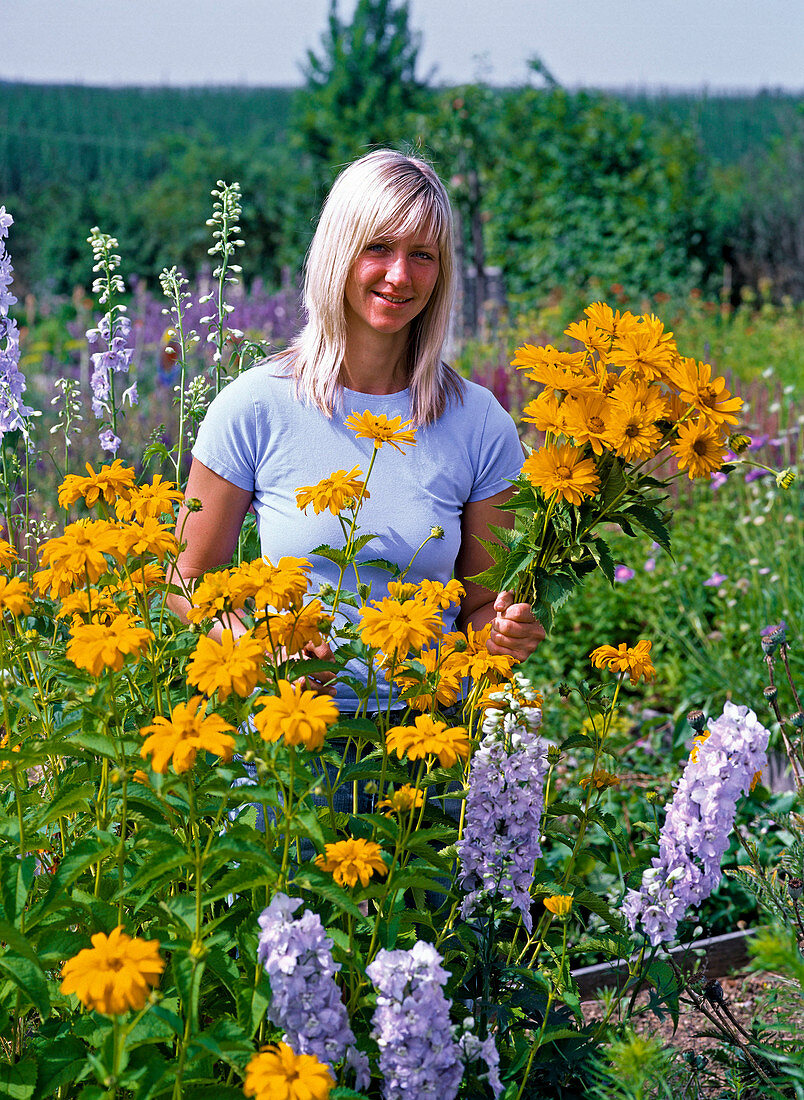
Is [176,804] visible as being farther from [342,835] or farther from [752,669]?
[752,669]

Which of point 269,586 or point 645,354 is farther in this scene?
point 645,354

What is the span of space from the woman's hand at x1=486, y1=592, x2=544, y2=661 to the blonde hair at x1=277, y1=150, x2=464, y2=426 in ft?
1.83

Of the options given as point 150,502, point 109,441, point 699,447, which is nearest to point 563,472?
point 699,447

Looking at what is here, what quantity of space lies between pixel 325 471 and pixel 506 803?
0.81 meters

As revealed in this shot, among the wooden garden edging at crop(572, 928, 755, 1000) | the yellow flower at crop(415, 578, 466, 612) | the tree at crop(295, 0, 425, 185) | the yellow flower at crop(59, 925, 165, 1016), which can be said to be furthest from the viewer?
the tree at crop(295, 0, 425, 185)

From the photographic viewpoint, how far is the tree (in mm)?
14414

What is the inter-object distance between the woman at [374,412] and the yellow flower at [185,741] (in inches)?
31.9

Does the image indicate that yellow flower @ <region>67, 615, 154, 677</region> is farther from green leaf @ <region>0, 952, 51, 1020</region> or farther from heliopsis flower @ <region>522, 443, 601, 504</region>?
heliopsis flower @ <region>522, 443, 601, 504</region>

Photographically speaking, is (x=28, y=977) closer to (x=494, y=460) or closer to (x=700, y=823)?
(x=700, y=823)

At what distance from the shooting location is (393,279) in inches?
73.9

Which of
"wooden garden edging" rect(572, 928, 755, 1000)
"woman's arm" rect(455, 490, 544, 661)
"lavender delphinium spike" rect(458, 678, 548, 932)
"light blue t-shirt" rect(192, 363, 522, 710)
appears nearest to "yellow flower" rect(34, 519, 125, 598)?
"lavender delphinium spike" rect(458, 678, 548, 932)

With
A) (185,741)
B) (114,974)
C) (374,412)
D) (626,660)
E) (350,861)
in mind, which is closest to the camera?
(114,974)

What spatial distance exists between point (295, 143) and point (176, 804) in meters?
14.8

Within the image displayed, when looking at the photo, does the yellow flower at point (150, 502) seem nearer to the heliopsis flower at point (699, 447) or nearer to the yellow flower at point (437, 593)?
the yellow flower at point (437, 593)
